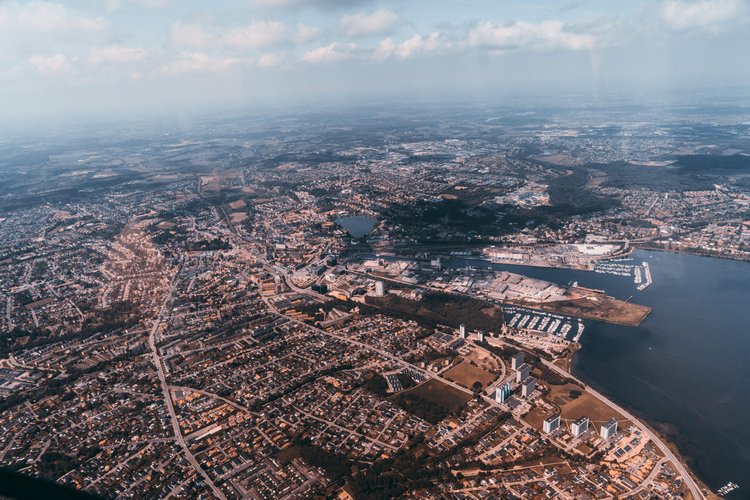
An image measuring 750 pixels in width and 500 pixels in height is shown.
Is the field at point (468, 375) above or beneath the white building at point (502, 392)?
beneath

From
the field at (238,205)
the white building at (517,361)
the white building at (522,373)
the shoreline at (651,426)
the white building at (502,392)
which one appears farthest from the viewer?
the field at (238,205)

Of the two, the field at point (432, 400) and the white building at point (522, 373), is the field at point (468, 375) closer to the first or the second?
the field at point (432, 400)

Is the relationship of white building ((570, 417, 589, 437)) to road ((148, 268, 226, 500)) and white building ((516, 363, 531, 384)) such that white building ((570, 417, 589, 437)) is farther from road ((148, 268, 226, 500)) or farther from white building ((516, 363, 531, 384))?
road ((148, 268, 226, 500))

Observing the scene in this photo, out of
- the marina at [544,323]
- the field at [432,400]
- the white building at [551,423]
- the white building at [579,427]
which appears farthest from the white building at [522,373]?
the marina at [544,323]

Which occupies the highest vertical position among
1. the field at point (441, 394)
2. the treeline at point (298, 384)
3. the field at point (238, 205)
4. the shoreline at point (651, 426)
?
the field at point (238, 205)

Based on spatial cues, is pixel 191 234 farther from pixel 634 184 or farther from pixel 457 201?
pixel 634 184

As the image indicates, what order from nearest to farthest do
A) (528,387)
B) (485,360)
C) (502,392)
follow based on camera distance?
(502,392) → (528,387) → (485,360)

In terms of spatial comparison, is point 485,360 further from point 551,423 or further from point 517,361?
point 551,423

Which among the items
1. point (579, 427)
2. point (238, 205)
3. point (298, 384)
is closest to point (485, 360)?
point (579, 427)
